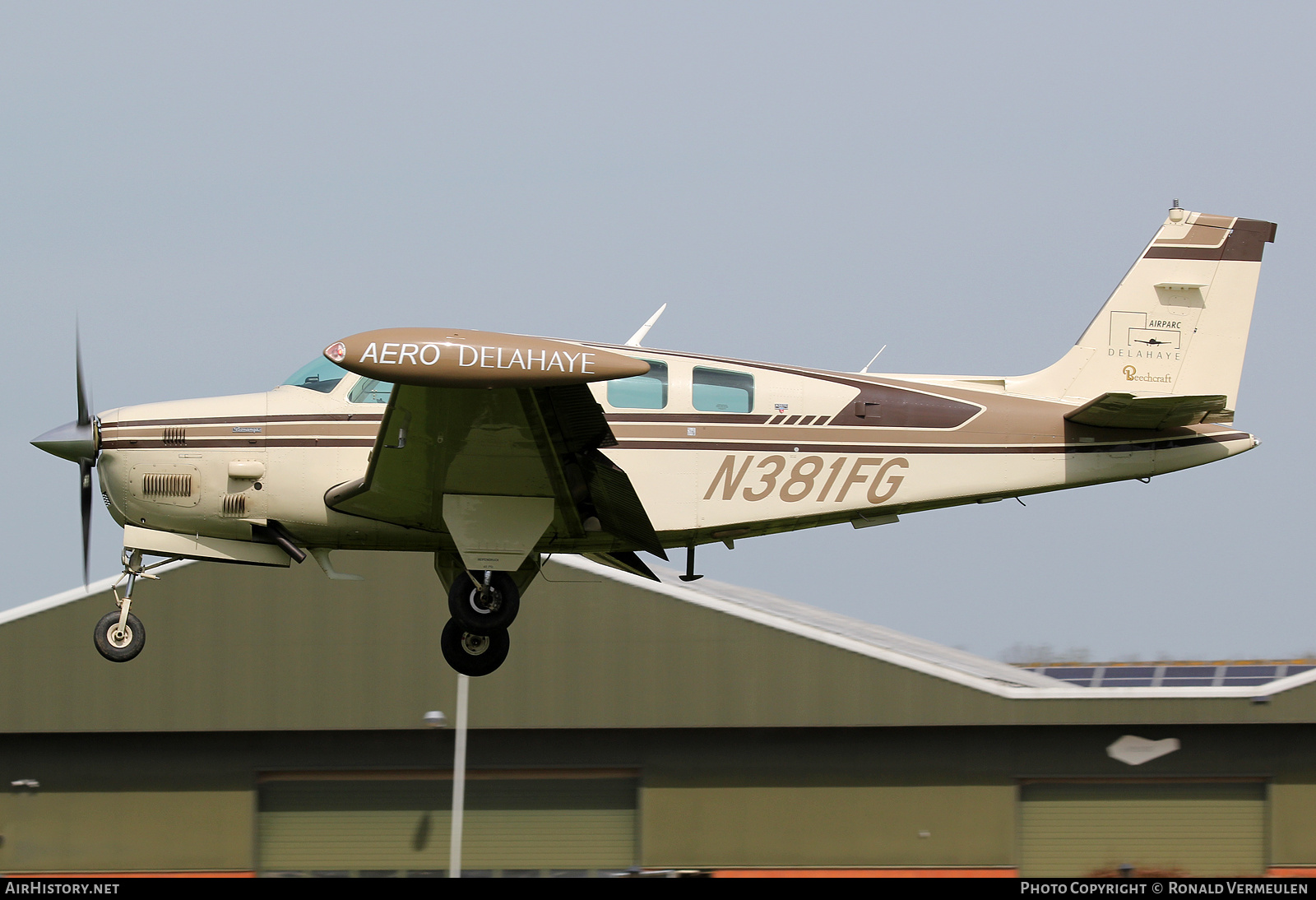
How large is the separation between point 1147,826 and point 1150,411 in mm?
14478

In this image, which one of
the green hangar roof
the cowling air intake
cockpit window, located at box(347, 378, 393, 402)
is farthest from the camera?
the green hangar roof

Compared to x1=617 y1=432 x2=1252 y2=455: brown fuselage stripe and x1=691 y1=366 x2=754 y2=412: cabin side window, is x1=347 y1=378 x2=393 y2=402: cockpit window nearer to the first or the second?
x1=617 y1=432 x2=1252 y2=455: brown fuselage stripe

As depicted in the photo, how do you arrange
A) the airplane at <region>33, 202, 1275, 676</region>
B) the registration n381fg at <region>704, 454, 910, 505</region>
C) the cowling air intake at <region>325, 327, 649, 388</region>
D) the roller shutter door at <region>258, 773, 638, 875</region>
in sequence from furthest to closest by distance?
the roller shutter door at <region>258, 773, 638, 875</region>
the registration n381fg at <region>704, 454, 910, 505</region>
the airplane at <region>33, 202, 1275, 676</region>
the cowling air intake at <region>325, 327, 649, 388</region>

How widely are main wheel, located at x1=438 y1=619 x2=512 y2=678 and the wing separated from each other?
41.2 inches

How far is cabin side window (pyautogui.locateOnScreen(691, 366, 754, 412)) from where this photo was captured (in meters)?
11.1

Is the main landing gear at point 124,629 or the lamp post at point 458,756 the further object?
the lamp post at point 458,756

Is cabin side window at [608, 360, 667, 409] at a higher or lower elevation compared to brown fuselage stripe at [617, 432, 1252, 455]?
higher

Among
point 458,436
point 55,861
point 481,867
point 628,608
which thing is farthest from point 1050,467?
point 55,861

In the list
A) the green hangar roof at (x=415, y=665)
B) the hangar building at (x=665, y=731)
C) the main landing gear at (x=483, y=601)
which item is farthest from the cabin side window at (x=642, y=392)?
the green hangar roof at (x=415, y=665)

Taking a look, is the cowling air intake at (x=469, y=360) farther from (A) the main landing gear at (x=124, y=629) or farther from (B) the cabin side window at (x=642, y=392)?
(A) the main landing gear at (x=124, y=629)

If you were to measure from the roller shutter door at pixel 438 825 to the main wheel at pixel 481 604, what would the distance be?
13365mm

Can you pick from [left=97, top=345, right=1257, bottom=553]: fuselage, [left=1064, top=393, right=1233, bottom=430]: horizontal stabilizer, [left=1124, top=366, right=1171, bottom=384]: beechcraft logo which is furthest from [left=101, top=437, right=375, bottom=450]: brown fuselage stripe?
[left=1124, top=366, right=1171, bottom=384]: beechcraft logo

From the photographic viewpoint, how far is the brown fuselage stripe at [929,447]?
1108 centimetres

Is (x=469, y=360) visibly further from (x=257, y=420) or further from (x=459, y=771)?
A: (x=459, y=771)
